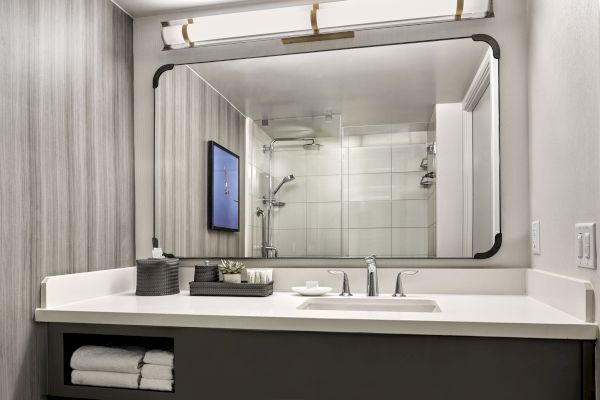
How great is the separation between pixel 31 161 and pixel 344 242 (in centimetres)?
114

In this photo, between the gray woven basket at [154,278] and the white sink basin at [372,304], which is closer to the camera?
the white sink basin at [372,304]

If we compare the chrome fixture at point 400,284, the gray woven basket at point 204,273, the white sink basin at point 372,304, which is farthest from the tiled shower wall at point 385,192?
the gray woven basket at point 204,273

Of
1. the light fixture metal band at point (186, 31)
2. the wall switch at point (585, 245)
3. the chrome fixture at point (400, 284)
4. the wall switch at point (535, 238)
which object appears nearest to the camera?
the wall switch at point (585, 245)

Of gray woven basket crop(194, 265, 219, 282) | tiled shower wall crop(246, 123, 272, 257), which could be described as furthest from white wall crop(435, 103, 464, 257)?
gray woven basket crop(194, 265, 219, 282)

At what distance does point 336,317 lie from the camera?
1.35 metres

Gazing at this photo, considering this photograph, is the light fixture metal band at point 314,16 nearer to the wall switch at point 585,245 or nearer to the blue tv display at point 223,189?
the blue tv display at point 223,189

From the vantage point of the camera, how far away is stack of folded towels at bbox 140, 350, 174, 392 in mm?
1458

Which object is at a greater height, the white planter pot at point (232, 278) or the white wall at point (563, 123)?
the white wall at point (563, 123)

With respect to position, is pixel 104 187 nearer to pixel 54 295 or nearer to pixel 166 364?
pixel 54 295

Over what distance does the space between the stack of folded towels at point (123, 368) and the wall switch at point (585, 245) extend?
1.18 m

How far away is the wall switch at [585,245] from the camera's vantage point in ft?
3.80

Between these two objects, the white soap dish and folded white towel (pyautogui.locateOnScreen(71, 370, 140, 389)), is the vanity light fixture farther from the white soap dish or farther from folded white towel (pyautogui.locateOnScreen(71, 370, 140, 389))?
folded white towel (pyautogui.locateOnScreen(71, 370, 140, 389))

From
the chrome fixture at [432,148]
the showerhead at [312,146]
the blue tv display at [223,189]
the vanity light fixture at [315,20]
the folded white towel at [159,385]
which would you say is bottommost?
the folded white towel at [159,385]

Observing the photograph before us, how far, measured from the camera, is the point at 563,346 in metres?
1.23
